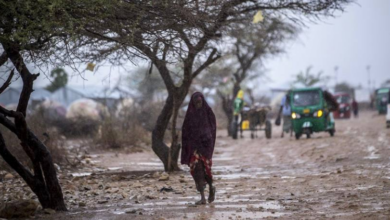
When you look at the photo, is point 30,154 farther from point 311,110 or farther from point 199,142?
point 311,110

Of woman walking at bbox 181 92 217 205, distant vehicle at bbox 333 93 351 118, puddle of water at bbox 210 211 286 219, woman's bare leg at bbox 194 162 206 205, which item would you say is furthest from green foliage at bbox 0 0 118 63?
distant vehicle at bbox 333 93 351 118

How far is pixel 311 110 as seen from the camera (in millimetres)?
22641

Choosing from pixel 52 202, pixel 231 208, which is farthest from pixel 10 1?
pixel 231 208

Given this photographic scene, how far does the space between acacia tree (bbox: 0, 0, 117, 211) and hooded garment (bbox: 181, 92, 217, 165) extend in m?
2.09

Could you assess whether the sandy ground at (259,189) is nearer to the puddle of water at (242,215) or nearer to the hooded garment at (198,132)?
the puddle of water at (242,215)

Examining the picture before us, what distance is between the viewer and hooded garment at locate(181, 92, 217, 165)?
952 cm

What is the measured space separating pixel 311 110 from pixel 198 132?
13.8 meters

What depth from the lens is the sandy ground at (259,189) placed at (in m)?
8.23

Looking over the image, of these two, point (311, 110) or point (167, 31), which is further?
point (311, 110)

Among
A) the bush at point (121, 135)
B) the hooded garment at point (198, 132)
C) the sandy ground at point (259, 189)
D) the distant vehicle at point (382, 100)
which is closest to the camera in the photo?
the sandy ground at point (259, 189)

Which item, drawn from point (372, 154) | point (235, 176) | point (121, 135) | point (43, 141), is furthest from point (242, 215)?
point (121, 135)

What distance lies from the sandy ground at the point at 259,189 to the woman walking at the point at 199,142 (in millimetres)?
423

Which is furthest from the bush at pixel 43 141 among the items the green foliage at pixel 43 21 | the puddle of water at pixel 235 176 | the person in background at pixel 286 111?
the person in background at pixel 286 111

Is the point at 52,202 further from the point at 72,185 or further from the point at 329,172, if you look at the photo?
the point at 329,172
